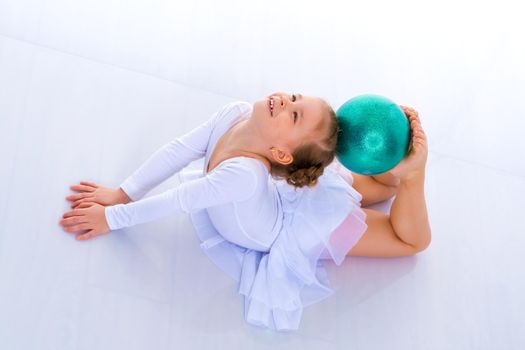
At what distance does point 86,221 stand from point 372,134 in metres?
0.80

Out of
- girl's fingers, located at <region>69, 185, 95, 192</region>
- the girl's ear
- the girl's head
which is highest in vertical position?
the girl's head

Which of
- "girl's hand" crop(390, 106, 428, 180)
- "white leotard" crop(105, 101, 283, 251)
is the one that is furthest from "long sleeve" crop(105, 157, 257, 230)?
"girl's hand" crop(390, 106, 428, 180)

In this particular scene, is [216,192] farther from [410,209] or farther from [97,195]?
[410,209]

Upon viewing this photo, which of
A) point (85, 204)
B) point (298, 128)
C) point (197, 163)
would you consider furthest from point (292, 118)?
point (85, 204)

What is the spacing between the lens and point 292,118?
66.2 inches

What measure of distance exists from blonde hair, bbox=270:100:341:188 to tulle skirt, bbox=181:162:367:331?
0.11 m

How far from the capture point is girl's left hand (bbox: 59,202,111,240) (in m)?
1.80

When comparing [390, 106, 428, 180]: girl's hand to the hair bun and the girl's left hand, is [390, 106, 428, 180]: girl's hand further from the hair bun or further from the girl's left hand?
the girl's left hand

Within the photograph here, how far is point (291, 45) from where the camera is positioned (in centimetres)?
245

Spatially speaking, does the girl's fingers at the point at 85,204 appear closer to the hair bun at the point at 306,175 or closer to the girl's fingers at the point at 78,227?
the girl's fingers at the point at 78,227

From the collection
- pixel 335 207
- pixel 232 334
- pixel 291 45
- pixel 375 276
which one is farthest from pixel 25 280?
pixel 291 45

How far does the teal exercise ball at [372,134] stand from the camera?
5.24 feet

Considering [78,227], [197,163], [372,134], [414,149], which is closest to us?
[372,134]

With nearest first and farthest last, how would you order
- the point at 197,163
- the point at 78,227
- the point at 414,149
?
the point at 414,149
the point at 78,227
the point at 197,163
